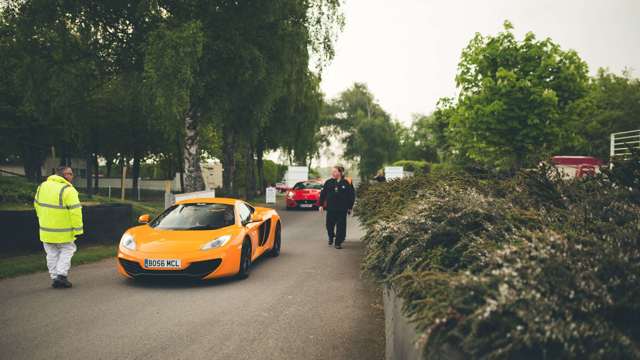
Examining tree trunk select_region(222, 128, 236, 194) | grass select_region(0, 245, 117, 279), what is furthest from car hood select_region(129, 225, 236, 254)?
tree trunk select_region(222, 128, 236, 194)

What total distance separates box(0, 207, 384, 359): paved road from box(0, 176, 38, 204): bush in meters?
4.65

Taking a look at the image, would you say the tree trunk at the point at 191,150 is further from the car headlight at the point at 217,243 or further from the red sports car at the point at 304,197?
the car headlight at the point at 217,243

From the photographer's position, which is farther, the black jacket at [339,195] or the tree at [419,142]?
the tree at [419,142]

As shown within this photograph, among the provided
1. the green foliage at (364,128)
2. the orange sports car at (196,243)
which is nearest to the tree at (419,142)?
the green foliage at (364,128)

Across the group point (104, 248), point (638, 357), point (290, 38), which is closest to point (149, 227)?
point (104, 248)

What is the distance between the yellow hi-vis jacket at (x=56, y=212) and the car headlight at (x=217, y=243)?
6.17 feet

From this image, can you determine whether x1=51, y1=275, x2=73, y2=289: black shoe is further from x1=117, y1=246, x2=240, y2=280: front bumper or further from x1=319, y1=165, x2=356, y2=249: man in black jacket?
x1=319, y1=165, x2=356, y2=249: man in black jacket

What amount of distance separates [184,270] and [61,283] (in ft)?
5.93

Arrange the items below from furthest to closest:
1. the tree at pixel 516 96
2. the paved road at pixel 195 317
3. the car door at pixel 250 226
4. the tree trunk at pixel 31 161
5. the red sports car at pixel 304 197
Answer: the tree trunk at pixel 31 161, the tree at pixel 516 96, the red sports car at pixel 304 197, the car door at pixel 250 226, the paved road at pixel 195 317

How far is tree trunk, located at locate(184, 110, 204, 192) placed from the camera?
17.9 m

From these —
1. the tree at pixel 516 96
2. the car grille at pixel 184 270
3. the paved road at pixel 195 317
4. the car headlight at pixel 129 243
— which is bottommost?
the paved road at pixel 195 317

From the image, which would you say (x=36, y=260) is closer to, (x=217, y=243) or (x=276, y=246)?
(x=217, y=243)

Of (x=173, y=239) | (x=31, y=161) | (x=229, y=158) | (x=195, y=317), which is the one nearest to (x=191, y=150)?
(x=229, y=158)

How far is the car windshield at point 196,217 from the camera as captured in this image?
8.13 meters
